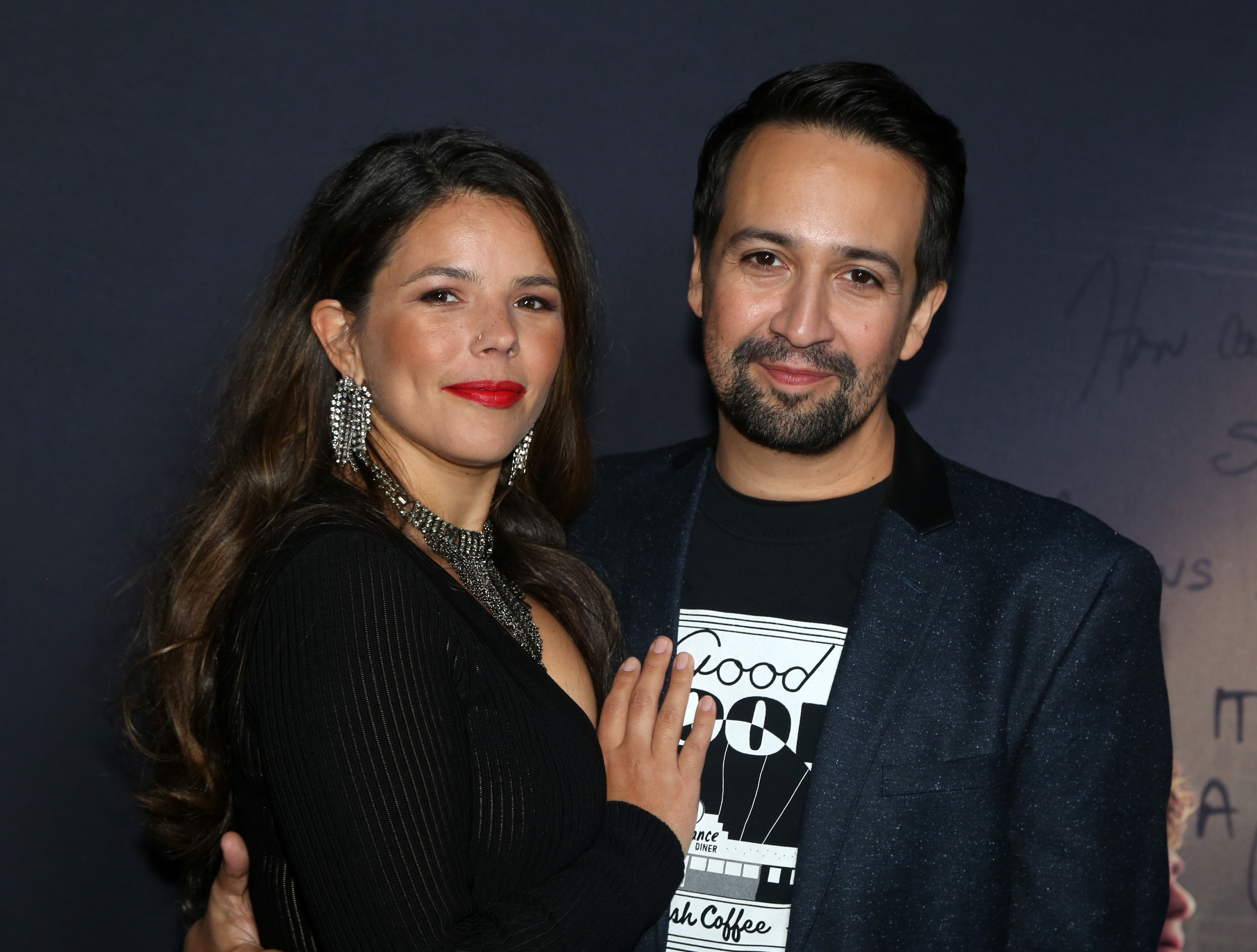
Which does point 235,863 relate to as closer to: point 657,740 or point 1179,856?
point 657,740

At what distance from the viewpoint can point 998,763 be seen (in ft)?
5.20

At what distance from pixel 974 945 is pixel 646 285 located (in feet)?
5.01

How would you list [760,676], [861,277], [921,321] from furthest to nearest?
[921,321]
[861,277]
[760,676]

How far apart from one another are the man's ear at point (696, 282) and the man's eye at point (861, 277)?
0.31m

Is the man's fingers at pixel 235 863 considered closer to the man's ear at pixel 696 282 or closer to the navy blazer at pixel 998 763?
the navy blazer at pixel 998 763

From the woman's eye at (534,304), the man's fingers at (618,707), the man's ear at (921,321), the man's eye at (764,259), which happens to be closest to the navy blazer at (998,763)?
the man's fingers at (618,707)

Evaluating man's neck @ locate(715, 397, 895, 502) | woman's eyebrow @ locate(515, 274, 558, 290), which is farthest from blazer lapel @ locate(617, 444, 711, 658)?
woman's eyebrow @ locate(515, 274, 558, 290)

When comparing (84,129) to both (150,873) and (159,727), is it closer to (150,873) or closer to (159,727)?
(159,727)

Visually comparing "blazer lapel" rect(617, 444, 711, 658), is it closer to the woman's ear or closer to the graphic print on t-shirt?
the graphic print on t-shirt

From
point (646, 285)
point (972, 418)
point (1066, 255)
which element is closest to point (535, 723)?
point (646, 285)

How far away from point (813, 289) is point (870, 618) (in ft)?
1.84

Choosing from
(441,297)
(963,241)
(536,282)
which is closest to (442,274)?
(441,297)

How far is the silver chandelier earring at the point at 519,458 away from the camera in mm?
1844

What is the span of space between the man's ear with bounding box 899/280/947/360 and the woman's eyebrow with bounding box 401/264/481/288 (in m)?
0.81
